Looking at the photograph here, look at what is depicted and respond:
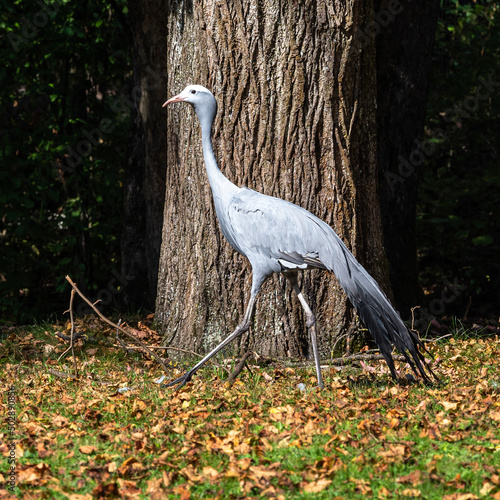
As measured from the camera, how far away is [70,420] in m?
4.60

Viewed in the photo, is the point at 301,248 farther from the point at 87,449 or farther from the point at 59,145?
the point at 59,145

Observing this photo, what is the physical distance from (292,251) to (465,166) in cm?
678

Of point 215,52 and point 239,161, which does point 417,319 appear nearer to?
point 239,161

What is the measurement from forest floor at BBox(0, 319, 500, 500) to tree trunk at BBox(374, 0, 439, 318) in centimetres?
275

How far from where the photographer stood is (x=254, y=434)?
416cm

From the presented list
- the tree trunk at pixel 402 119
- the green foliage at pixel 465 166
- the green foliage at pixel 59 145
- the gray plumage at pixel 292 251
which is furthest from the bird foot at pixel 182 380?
the green foliage at pixel 465 166

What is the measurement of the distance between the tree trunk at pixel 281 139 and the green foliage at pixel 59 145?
4.09 meters

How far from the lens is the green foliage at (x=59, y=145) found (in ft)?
33.3

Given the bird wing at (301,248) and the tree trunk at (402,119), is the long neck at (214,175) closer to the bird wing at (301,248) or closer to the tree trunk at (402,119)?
the bird wing at (301,248)

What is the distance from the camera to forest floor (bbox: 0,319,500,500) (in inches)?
136

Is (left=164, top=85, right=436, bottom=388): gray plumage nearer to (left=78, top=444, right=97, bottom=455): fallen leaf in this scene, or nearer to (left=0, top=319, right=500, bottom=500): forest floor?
(left=0, top=319, right=500, bottom=500): forest floor

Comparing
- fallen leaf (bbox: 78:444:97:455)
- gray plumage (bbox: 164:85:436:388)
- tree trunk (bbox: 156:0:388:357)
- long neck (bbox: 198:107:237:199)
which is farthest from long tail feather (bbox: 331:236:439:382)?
fallen leaf (bbox: 78:444:97:455)

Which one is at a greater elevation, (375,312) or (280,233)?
(280,233)

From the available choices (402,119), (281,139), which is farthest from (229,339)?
(402,119)
